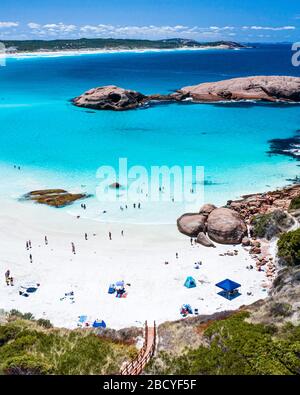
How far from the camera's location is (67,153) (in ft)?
172

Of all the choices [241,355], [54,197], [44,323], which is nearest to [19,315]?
[44,323]

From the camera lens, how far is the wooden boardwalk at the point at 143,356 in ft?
53.0

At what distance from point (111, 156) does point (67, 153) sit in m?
5.91

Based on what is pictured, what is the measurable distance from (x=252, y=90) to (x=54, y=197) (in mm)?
64020

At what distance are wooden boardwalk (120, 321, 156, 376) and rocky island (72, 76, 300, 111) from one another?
65.0 m

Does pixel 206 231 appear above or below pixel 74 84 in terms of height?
below

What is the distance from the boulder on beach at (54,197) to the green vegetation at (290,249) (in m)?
18.7

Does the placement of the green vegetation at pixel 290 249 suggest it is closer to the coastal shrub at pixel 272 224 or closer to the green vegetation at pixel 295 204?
the coastal shrub at pixel 272 224

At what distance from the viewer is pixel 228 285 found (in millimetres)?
24312

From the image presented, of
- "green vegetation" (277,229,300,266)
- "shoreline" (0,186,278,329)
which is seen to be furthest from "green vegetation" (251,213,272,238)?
"green vegetation" (277,229,300,266)

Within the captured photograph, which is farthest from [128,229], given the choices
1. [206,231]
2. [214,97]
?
[214,97]

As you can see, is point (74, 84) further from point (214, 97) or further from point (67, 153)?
point (67, 153)

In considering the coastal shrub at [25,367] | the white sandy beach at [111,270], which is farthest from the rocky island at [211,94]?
the coastal shrub at [25,367]
